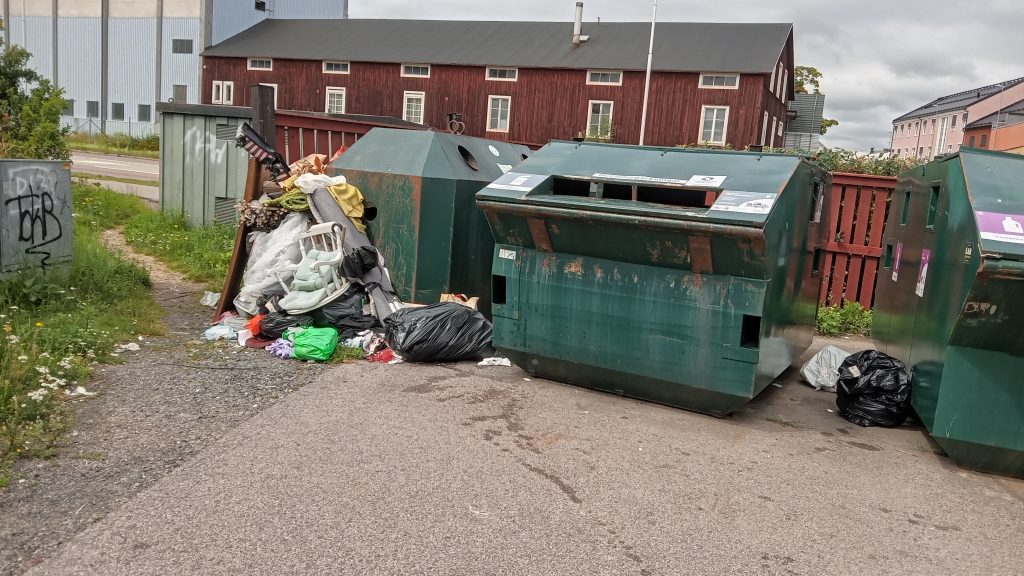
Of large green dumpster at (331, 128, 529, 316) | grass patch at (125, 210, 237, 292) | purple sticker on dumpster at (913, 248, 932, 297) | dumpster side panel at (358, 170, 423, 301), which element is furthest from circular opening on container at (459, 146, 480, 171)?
purple sticker on dumpster at (913, 248, 932, 297)

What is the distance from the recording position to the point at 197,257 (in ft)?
27.9

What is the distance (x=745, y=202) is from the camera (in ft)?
14.3

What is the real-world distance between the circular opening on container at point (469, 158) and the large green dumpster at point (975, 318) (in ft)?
11.9

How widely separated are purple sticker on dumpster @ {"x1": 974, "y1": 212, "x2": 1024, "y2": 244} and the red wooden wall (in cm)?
2435

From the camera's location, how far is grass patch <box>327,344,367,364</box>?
5.53m

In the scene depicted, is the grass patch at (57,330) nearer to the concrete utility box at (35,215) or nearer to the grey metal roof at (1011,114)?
the concrete utility box at (35,215)

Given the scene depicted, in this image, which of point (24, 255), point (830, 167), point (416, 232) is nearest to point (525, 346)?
point (416, 232)

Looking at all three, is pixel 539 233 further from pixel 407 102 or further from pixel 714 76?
pixel 407 102

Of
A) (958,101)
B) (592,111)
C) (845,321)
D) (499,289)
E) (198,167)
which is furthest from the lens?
(958,101)

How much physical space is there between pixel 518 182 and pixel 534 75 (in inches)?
1068

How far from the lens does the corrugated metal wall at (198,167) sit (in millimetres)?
10297

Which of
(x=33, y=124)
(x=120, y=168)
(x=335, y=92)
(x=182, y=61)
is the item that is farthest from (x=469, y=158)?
(x=182, y=61)

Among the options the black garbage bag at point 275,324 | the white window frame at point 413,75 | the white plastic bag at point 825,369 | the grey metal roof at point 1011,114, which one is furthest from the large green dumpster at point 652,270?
the grey metal roof at point 1011,114

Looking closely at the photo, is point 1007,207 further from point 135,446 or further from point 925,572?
point 135,446
